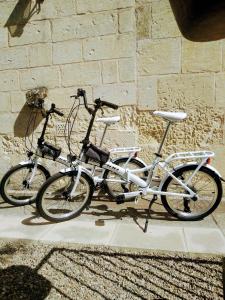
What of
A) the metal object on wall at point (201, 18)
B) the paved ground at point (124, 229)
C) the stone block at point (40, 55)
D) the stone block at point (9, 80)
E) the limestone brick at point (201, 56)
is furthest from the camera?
the stone block at point (9, 80)

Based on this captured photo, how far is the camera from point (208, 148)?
14.1 feet

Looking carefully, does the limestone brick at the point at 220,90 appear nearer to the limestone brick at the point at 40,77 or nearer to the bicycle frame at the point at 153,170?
the bicycle frame at the point at 153,170

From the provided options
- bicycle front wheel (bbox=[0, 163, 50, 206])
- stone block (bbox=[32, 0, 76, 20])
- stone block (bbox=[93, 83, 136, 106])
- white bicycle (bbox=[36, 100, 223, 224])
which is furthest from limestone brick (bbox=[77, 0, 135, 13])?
bicycle front wheel (bbox=[0, 163, 50, 206])

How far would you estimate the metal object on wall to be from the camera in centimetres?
96

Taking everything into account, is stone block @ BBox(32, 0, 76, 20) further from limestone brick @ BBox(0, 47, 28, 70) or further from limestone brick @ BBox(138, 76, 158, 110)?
limestone brick @ BBox(138, 76, 158, 110)

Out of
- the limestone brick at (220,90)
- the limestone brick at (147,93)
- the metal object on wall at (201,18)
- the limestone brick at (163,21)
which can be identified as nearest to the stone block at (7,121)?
the limestone brick at (147,93)

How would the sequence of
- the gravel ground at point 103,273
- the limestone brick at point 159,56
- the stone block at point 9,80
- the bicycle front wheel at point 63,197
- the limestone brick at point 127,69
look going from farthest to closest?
1. the stone block at point 9,80
2. the limestone brick at point 127,69
3. the limestone brick at point 159,56
4. the bicycle front wheel at point 63,197
5. the gravel ground at point 103,273

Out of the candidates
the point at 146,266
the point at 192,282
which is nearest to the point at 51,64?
the point at 146,266

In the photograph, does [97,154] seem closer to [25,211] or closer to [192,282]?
[25,211]

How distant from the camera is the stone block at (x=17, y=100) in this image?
15.3ft

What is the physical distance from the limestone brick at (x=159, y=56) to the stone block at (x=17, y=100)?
1.81 metres

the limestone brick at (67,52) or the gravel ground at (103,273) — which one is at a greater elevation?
the limestone brick at (67,52)

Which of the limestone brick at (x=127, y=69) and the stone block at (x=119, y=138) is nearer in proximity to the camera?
the limestone brick at (x=127, y=69)

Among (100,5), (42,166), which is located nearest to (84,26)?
(100,5)
